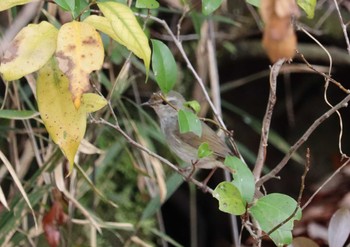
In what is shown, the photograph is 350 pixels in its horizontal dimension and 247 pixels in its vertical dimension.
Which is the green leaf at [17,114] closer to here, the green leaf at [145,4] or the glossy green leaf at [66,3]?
the green leaf at [145,4]

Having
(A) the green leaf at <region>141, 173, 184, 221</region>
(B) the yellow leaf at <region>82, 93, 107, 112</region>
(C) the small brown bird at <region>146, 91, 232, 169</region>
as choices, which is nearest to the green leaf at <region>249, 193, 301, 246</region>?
(B) the yellow leaf at <region>82, 93, 107, 112</region>

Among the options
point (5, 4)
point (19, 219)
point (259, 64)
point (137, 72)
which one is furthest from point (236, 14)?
point (5, 4)

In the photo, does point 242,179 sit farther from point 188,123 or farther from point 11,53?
point 11,53

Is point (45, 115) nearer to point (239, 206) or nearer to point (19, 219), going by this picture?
point (239, 206)

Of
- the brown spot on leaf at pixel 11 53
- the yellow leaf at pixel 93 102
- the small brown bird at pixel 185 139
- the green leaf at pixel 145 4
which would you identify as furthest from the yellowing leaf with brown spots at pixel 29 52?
Result: the small brown bird at pixel 185 139

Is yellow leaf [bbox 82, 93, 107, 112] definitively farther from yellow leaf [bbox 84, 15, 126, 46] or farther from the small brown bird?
the small brown bird

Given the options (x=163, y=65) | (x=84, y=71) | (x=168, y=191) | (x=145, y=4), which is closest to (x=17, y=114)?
(x=163, y=65)

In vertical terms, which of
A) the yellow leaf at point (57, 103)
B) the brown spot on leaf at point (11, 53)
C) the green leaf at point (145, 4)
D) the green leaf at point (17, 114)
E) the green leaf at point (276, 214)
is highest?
the brown spot on leaf at point (11, 53)
